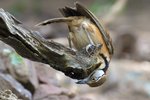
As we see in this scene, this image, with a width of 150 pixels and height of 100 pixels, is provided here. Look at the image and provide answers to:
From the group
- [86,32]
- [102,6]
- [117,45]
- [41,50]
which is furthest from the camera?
[102,6]

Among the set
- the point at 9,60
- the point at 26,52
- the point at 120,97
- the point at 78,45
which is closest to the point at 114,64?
the point at 120,97

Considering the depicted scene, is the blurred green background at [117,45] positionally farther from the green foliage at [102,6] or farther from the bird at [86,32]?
the bird at [86,32]

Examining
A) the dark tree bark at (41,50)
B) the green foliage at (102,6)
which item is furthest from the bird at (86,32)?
the green foliage at (102,6)

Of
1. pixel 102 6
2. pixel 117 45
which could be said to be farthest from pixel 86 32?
pixel 102 6

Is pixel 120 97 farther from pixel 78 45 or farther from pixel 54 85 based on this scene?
pixel 78 45

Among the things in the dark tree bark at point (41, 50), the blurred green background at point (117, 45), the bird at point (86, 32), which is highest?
the blurred green background at point (117, 45)

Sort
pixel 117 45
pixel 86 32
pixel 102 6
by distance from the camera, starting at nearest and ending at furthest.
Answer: pixel 86 32, pixel 117 45, pixel 102 6

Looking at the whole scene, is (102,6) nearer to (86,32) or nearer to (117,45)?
(117,45)
